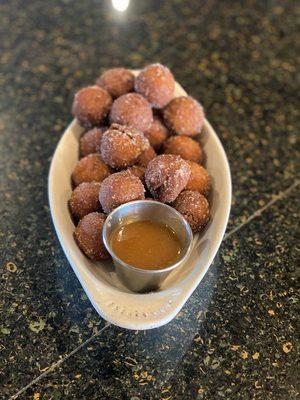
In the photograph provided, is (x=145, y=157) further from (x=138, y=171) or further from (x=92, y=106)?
(x=92, y=106)

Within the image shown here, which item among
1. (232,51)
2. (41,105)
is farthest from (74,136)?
(232,51)

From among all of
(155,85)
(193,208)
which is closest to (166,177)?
(193,208)

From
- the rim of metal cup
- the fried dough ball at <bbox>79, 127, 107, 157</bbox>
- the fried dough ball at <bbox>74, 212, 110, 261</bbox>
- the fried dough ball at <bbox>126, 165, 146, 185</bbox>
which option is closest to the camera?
the rim of metal cup

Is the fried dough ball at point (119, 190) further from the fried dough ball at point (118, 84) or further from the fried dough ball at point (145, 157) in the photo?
the fried dough ball at point (118, 84)

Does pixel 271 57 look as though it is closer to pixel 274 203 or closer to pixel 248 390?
pixel 274 203

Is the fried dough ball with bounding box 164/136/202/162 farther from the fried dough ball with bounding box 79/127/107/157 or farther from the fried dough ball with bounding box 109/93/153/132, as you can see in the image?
the fried dough ball with bounding box 79/127/107/157

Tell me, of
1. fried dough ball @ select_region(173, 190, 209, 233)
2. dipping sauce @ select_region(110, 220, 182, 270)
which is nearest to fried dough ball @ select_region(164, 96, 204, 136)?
fried dough ball @ select_region(173, 190, 209, 233)
